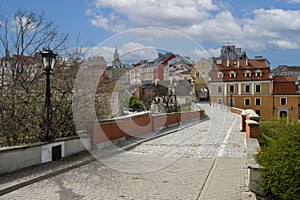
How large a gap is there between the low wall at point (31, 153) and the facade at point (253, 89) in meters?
46.2

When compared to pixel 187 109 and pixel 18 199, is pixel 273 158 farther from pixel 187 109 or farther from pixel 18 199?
pixel 187 109

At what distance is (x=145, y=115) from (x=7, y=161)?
27.9 feet

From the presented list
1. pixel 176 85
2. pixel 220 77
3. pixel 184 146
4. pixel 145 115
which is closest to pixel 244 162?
pixel 184 146

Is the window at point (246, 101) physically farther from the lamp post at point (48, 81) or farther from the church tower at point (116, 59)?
the lamp post at point (48, 81)

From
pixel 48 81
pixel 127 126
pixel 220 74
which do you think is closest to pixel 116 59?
pixel 127 126

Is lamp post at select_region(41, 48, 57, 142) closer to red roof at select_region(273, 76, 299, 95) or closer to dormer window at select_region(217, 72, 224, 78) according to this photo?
dormer window at select_region(217, 72, 224, 78)

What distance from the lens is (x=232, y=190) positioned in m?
6.13

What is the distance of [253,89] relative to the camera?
57438 mm

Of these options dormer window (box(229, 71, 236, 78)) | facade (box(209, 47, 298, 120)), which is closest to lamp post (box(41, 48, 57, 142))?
facade (box(209, 47, 298, 120))

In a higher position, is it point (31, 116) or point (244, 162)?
point (31, 116)

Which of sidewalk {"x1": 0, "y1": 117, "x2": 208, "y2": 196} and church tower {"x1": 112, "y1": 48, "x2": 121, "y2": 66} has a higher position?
church tower {"x1": 112, "y1": 48, "x2": 121, "y2": 66}

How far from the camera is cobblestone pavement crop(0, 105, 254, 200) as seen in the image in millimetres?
6016

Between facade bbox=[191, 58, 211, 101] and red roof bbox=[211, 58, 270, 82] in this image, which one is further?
red roof bbox=[211, 58, 270, 82]

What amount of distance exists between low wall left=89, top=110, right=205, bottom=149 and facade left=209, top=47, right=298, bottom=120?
37368 mm
